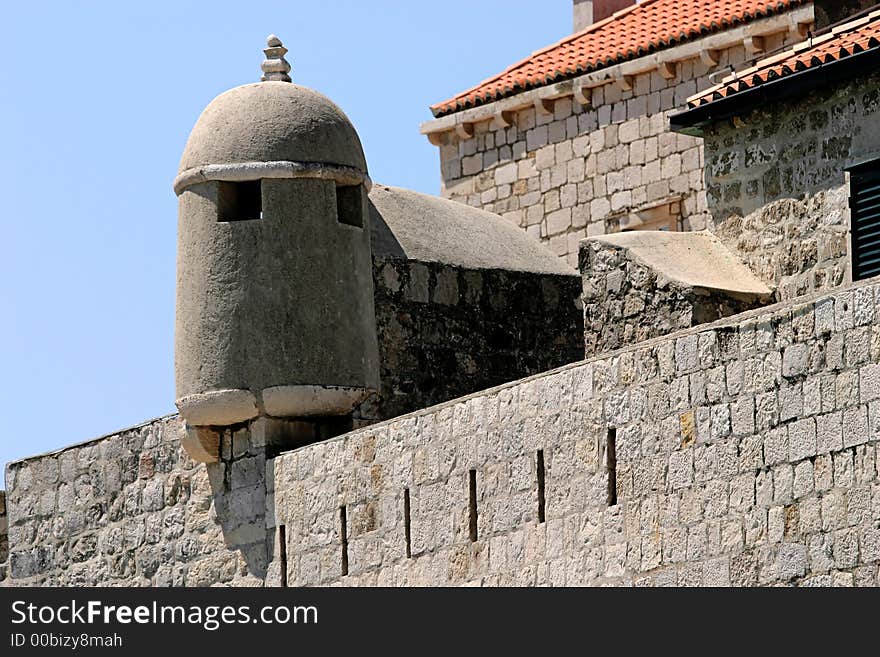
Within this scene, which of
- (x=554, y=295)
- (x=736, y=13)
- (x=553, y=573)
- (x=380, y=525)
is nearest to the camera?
(x=553, y=573)

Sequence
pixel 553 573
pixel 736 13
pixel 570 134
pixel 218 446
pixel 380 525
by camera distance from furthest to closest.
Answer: pixel 570 134 → pixel 736 13 → pixel 218 446 → pixel 380 525 → pixel 553 573

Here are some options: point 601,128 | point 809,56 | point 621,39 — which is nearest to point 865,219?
point 809,56

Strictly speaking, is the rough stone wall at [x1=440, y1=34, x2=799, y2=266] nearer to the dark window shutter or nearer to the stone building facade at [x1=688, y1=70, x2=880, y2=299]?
the stone building facade at [x1=688, y1=70, x2=880, y2=299]

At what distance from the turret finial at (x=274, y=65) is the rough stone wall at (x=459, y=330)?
4.62ft

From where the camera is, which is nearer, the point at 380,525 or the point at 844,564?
the point at 844,564

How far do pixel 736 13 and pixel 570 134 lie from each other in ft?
7.33

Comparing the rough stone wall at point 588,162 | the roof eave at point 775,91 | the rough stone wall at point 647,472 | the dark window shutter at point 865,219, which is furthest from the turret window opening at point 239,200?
the rough stone wall at point 588,162

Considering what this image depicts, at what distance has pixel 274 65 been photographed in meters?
18.9

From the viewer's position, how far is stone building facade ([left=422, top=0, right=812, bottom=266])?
23.1m

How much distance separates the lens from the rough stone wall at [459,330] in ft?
62.4

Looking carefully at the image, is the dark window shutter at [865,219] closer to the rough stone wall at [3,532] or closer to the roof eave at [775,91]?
the roof eave at [775,91]

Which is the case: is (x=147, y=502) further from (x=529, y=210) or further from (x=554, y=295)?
(x=529, y=210)

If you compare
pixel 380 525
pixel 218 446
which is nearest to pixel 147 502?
pixel 218 446

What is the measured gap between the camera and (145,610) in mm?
13125
